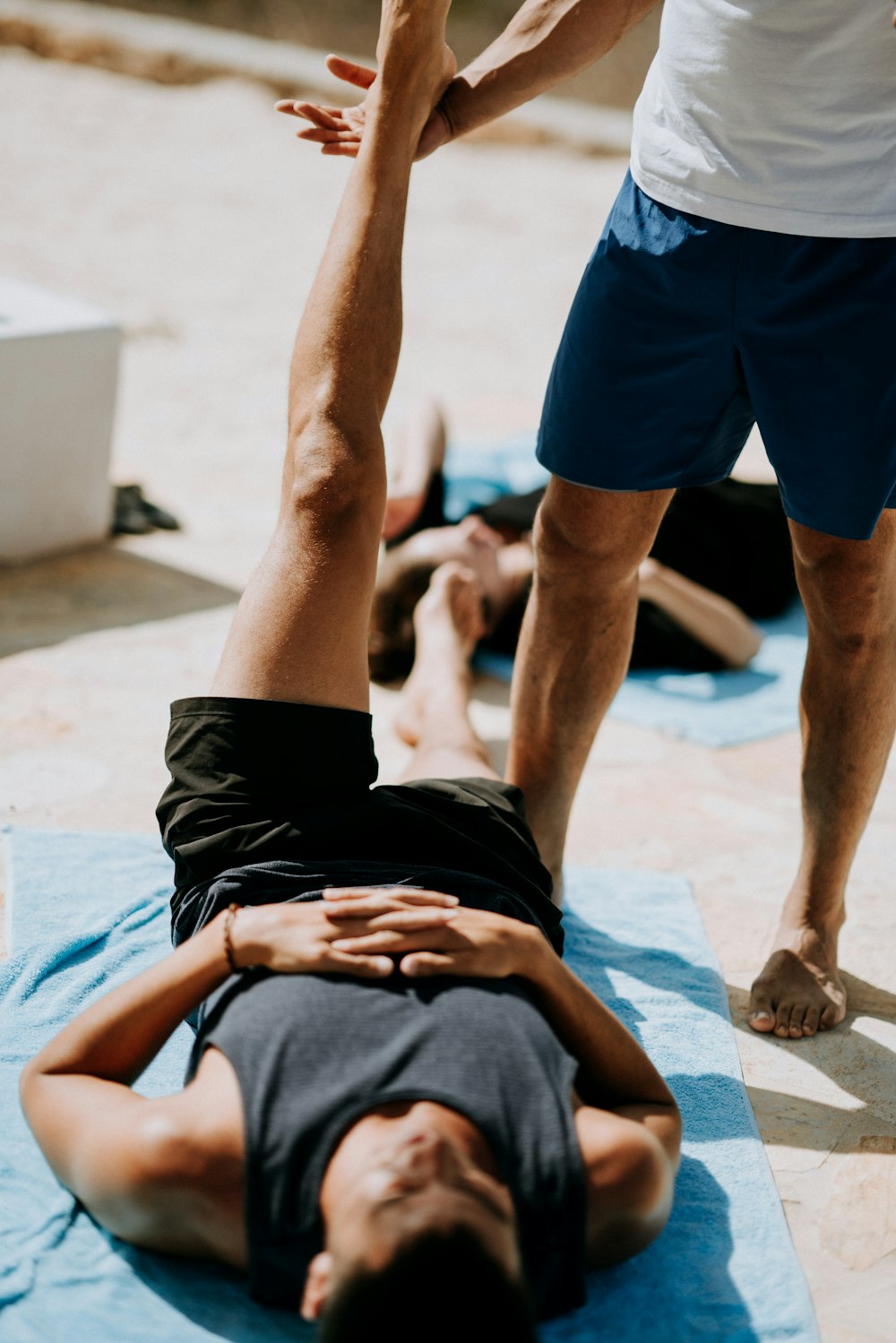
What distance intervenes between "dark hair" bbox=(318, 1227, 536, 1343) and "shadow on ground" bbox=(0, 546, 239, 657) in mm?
2507

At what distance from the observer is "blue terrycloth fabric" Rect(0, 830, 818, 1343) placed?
1.60 meters

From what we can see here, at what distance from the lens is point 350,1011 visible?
1594 mm

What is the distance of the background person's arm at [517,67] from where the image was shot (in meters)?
2.30

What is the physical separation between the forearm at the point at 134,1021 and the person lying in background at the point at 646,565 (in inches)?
76.8

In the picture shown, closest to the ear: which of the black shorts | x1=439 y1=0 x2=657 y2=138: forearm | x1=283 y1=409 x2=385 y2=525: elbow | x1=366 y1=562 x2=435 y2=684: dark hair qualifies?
the black shorts

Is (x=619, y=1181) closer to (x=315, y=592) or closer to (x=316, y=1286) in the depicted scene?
(x=316, y=1286)

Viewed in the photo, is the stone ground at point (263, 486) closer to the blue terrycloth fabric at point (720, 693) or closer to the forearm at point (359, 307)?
the blue terrycloth fabric at point (720, 693)

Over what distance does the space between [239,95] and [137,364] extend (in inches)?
244

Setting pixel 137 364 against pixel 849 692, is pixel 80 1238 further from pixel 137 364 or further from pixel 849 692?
pixel 137 364

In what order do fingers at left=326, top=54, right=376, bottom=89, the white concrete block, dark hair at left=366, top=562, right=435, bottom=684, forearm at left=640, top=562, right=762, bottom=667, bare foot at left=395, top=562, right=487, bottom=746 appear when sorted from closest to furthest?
fingers at left=326, top=54, right=376, bottom=89 → bare foot at left=395, top=562, right=487, bottom=746 → dark hair at left=366, top=562, right=435, bottom=684 → forearm at left=640, top=562, right=762, bottom=667 → the white concrete block

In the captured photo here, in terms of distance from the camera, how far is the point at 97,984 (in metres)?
2.19

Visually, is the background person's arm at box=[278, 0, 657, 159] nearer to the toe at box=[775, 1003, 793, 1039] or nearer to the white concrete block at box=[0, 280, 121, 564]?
the toe at box=[775, 1003, 793, 1039]

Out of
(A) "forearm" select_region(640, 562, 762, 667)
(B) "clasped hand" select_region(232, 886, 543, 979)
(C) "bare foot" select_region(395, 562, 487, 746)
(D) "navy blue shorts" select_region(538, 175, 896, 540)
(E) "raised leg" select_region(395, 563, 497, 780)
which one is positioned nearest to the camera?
(B) "clasped hand" select_region(232, 886, 543, 979)

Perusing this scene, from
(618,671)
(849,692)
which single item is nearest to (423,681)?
(618,671)
